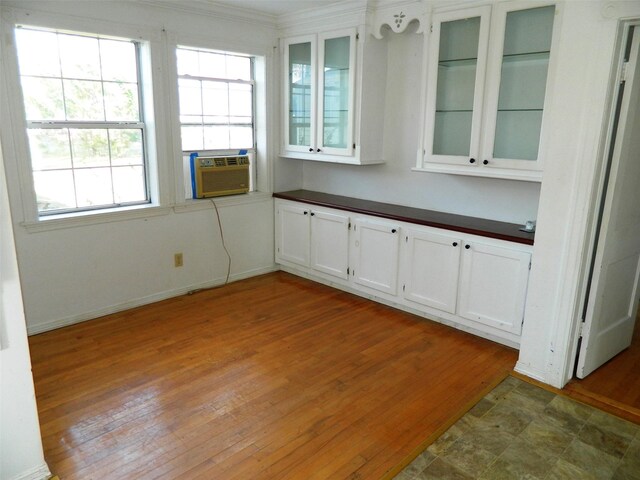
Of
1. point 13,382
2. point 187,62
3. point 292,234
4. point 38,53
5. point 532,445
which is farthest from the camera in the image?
point 292,234

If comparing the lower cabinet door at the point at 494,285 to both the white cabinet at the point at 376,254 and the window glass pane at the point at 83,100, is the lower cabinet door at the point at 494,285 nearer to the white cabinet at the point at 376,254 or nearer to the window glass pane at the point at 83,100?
the white cabinet at the point at 376,254

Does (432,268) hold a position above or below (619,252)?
below

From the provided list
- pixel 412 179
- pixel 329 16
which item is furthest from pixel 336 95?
pixel 412 179

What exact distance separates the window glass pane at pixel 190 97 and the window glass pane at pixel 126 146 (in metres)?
0.45


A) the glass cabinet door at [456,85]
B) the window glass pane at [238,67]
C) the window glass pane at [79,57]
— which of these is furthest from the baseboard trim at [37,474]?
the window glass pane at [238,67]

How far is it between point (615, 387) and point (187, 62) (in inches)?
150

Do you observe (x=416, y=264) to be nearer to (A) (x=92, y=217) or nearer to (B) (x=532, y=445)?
(B) (x=532, y=445)

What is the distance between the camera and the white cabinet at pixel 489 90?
2.90 meters

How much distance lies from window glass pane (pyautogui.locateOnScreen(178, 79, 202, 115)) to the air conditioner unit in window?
39cm

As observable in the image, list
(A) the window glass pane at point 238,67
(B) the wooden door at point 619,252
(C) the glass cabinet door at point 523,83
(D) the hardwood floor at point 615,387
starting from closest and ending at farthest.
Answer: (B) the wooden door at point 619,252
(D) the hardwood floor at point 615,387
(C) the glass cabinet door at point 523,83
(A) the window glass pane at point 238,67

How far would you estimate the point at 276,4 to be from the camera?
12.4ft

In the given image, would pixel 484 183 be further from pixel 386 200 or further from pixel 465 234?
pixel 386 200

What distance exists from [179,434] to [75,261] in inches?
70.3

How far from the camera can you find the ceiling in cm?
370
